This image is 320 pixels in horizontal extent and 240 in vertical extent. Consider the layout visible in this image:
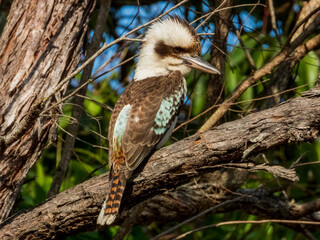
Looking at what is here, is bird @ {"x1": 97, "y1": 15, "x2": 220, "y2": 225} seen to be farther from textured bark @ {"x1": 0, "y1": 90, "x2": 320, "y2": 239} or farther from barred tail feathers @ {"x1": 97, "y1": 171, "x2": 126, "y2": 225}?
textured bark @ {"x1": 0, "y1": 90, "x2": 320, "y2": 239}

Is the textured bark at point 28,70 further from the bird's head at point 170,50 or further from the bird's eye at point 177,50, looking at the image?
the bird's eye at point 177,50

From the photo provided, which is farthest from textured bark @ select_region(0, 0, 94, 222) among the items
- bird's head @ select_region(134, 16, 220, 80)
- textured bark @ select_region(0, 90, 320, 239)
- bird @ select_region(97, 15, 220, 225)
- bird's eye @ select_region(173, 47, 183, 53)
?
bird's eye @ select_region(173, 47, 183, 53)

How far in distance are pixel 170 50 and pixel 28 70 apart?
1129 millimetres

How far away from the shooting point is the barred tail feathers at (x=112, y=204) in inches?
106

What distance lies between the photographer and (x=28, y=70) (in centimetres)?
296

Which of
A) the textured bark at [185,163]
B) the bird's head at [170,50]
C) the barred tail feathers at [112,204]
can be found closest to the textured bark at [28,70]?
the textured bark at [185,163]

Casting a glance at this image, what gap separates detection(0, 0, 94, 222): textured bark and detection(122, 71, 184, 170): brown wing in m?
0.48

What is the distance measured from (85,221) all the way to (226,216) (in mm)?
2259

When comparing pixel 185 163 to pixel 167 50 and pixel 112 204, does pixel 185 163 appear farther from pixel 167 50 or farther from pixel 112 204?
pixel 167 50

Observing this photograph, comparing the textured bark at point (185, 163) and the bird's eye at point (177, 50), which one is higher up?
the bird's eye at point (177, 50)

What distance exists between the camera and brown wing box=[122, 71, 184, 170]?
2969 millimetres

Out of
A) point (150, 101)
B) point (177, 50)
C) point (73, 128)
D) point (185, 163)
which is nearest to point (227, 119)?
point (177, 50)

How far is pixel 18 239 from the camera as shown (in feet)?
9.24

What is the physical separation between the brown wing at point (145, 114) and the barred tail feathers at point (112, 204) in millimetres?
152
